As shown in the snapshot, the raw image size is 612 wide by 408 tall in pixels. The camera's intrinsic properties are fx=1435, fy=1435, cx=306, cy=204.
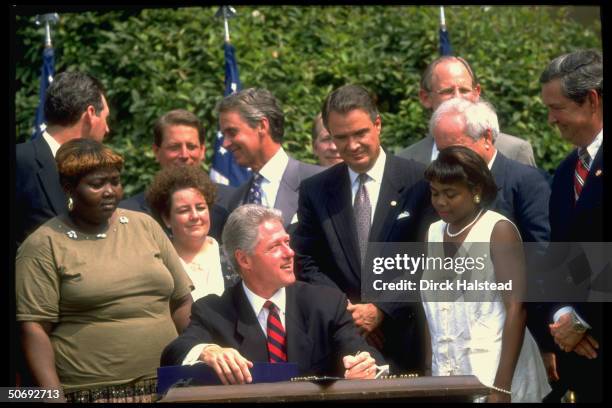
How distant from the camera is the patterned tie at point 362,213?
20.8 ft

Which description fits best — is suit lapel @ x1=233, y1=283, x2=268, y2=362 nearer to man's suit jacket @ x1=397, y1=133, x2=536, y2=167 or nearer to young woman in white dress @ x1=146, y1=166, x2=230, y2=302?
young woman in white dress @ x1=146, y1=166, x2=230, y2=302

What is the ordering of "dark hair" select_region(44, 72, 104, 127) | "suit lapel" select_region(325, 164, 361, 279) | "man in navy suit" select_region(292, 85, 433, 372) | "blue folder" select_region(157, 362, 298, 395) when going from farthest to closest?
"dark hair" select_region(44, 72, 104, 127), "suit lapel" select_region(325, 164, 361, 279), "man in navy suit" select_region(292, 85, 433, 372), "blue folder" select_region(157, 362, 298, 395)

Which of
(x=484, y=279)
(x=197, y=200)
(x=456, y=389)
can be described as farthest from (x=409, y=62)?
(x=456, y=389)

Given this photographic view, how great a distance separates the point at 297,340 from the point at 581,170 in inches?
54.5

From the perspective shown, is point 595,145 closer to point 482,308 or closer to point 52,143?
point 482,308

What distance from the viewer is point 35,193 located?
20.9 ft

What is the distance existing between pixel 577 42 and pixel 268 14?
221 centimetres

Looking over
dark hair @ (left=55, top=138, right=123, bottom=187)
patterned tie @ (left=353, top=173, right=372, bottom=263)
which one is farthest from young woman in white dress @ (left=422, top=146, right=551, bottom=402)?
dark hair @ (left=55, top=138, right=123, bottom=187)

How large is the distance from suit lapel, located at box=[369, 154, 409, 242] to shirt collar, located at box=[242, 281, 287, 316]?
565 mm

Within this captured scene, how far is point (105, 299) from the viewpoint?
19.7ft

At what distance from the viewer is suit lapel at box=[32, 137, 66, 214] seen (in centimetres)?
630

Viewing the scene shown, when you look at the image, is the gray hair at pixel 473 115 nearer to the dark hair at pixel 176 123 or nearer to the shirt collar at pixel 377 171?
the shirt collar at pixel 377 171

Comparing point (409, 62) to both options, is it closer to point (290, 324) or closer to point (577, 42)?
point (577, 42)

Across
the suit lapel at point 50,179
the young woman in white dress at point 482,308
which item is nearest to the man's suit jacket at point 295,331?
the young woman in white dress at point 482,308
